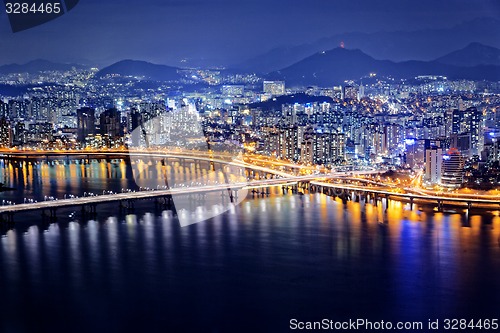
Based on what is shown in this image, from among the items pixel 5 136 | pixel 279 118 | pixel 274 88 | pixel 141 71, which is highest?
pixel 141 71

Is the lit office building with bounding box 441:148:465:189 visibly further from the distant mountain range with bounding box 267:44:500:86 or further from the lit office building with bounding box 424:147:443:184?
the distant mountain range with bounding box 267:44:500:86

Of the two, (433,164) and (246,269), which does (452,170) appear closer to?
(433,164)

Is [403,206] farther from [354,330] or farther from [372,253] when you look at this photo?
[354,330]

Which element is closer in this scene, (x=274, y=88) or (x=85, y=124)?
(x=85, y=124)

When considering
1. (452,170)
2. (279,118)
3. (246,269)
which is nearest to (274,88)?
(279,118)

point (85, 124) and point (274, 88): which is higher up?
point (274, 88)

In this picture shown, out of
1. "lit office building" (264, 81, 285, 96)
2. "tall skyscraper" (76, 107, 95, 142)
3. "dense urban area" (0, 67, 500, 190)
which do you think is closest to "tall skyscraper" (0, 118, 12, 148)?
"dense urban area" (0, 67, 500, 190)

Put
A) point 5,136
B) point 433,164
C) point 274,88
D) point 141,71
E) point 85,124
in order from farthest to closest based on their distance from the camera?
point 141,71 → point 274,88 → point 85,124 → point 5,136 → point 433,164

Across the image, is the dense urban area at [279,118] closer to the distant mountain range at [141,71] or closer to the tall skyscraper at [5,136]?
the tall skyscraper at [5,136]
